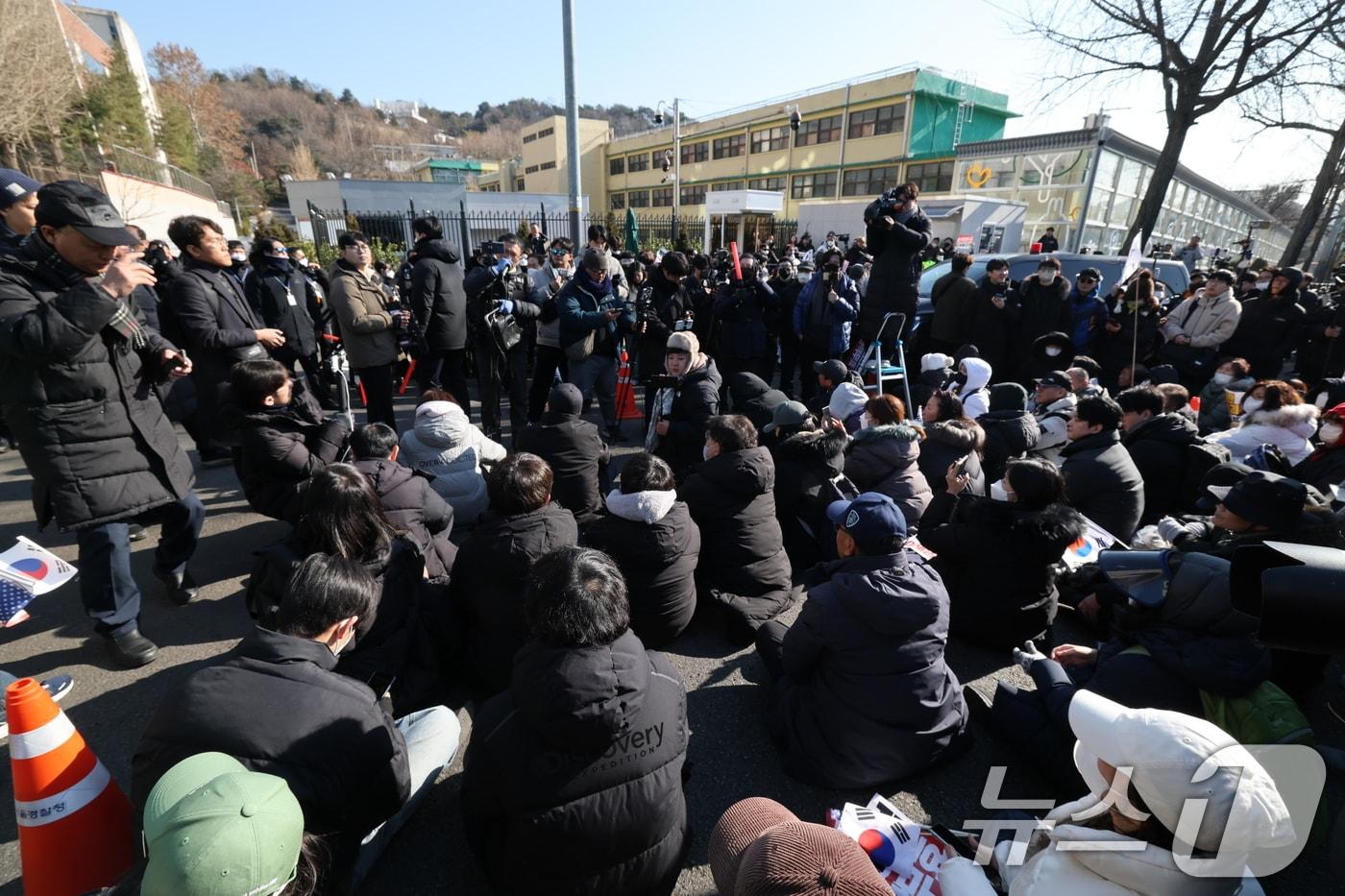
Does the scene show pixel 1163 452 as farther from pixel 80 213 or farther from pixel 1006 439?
pixel 80 213

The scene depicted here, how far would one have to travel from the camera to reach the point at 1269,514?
2.59 meters

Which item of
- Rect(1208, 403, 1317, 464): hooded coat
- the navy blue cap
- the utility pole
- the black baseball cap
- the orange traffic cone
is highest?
the utility pole

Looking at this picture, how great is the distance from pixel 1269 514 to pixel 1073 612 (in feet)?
4.03

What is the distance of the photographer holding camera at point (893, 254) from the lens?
569 centimetres

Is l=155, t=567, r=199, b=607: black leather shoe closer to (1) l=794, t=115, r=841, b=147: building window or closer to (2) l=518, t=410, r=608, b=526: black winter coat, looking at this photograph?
(2) l=518, t=410, r=608, b=526: black winter coat

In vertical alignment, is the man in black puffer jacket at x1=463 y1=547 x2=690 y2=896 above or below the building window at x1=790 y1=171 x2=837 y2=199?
below

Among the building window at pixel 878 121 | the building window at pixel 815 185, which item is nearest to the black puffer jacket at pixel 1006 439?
the building window at pixel 878 121

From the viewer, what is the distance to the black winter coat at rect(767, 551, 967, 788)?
2.14 meters

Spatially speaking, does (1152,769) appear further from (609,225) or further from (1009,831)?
(609,225)

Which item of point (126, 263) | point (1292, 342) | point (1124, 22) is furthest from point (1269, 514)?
point (1124, 22)

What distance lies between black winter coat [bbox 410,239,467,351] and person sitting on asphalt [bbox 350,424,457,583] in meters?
2.29

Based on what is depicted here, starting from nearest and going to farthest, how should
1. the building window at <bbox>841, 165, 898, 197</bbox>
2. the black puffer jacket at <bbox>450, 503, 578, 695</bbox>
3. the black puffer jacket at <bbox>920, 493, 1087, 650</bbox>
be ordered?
the black puffer jacket at <bbox>450, 503, 578, 695</bbox> → the black puffer jacket at <bbox>920, 493, 1087, 650</bbox> → the building window at <bbox>841, 165, 898, 197</bbox>

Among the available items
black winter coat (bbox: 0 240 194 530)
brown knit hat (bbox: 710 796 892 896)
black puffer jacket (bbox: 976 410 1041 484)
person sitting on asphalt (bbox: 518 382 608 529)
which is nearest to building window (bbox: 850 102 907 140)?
black puffer jacket (bbox: 976 410 1041 484)

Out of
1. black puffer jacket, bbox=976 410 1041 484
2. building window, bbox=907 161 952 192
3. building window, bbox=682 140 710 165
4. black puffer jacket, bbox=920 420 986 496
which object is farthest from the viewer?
building window, bbox=682 140 710 165
